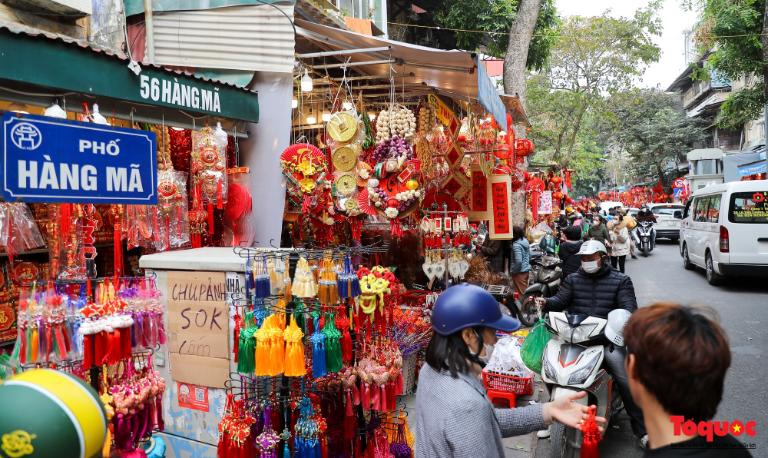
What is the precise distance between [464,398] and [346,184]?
3.82m

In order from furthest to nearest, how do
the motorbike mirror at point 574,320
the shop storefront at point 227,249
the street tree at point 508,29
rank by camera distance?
1. the street tree at point 508,29
2. the motorbike mirror at point 574,320
3. the shop storefront at point 227,249

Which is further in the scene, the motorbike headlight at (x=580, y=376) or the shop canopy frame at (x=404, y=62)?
the shop canopy frame at (x=404, y=62)

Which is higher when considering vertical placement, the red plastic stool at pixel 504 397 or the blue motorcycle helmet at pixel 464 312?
the blue motorcycle helmet at pixel 464 312

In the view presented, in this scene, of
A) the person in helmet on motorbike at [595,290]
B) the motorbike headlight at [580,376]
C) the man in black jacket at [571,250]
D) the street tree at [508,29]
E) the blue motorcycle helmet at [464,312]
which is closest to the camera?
the blue motorcycle helmet at [464,312]

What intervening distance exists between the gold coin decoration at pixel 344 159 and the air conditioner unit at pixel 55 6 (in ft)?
11.8

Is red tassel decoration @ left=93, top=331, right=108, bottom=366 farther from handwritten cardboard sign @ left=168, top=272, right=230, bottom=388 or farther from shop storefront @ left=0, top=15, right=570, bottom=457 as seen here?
handwritten cardboard sign @ left=168, top=272, right=230, bottom=388

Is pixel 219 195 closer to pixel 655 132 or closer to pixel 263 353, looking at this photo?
pixel 263 353

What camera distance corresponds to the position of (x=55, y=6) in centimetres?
624

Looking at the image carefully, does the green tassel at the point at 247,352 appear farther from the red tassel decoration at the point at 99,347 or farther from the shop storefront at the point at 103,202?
the red tassel decoration at the point at 99,347

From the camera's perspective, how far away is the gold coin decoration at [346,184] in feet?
18.7

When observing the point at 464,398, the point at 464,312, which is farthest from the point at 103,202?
the point at 464,398

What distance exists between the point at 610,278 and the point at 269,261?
344 cm

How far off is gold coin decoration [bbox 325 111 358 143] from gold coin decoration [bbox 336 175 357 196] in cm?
39

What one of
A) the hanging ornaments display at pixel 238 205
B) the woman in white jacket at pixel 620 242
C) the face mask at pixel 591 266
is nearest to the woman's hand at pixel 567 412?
the face mask at pixel 591 266
